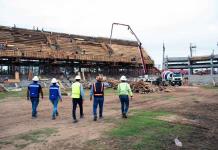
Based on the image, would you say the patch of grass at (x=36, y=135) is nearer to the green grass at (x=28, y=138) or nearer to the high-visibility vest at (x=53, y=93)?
the green grass at (x=28, y=138)

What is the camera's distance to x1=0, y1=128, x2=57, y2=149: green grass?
1034 centimetres

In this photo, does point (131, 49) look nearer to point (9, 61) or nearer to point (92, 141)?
point (9, 61)

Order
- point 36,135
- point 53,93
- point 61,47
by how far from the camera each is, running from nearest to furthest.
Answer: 1. point 36,135
2. point 53,93
3. point 61,47

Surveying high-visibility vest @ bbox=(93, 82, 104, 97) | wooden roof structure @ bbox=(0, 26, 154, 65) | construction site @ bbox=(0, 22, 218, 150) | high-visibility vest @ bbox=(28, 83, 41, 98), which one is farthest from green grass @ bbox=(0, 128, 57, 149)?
wooden roof structure @ bbox=(0, 26, 154, 65)

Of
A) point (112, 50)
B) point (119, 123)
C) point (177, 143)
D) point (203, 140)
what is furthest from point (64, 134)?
point (112, 50)

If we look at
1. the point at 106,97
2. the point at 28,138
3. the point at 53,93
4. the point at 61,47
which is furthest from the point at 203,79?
the point at 28,138

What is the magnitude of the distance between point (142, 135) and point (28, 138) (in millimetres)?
3754

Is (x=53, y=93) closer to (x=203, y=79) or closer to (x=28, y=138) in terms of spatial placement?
(x=28, y=138)

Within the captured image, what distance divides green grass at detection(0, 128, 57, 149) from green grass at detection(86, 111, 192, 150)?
196 centimetres

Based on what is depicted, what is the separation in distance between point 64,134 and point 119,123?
280 cm

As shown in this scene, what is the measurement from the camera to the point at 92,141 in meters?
10.5

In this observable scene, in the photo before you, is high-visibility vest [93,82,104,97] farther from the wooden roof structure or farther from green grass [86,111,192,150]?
the wooden roof structure

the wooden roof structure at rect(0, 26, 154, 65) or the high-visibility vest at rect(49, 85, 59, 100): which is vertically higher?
the wooden roof structure at rect(0, 26, 154, 65)

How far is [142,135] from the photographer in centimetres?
1129
